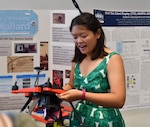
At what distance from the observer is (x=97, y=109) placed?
1.21m

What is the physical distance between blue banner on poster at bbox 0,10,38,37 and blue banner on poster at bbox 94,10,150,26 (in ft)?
1.23

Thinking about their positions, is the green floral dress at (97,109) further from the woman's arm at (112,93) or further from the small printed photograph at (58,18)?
the small printed photograph at (58,18)

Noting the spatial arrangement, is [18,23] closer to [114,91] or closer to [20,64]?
[20,64]

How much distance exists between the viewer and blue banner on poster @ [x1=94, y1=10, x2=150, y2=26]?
179 centimetres

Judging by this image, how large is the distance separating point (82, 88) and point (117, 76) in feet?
0.54

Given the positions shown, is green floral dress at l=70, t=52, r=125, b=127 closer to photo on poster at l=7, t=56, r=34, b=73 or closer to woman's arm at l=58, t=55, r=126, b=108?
woman's arm at l=58, t=55, r=126, b=108

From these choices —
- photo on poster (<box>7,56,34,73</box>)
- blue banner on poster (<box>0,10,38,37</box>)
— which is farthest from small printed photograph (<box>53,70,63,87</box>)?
blue banner on poster (<box>0,10,38,37</box>)

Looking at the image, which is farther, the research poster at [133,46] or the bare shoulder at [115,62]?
the research poster at [133,46]

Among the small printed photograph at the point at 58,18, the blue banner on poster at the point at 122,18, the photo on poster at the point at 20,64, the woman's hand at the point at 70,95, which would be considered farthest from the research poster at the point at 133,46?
the woman's hand at the point at 70,95

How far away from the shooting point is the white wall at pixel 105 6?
5.69 feet

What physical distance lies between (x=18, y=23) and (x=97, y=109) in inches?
30.0

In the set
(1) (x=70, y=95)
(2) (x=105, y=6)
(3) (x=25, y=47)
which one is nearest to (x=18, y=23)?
(3) (x=25, y=47)

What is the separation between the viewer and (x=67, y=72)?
5.66ft

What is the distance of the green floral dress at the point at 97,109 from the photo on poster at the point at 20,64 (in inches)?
22.0
